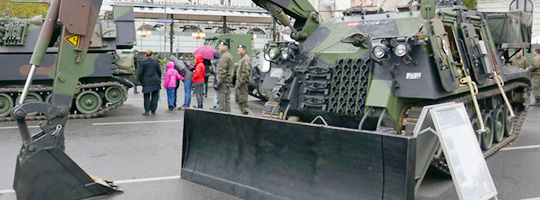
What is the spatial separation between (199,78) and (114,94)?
2.17m

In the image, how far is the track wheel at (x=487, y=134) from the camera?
8.38 metres

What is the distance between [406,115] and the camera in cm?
695

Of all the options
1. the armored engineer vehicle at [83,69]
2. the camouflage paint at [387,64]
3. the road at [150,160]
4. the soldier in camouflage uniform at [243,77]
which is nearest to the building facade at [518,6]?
the road at [150,160]

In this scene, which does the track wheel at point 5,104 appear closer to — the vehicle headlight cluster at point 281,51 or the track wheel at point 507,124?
the vehicle headlight cluster at point 281,51

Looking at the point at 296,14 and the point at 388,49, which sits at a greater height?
the point at 296,14

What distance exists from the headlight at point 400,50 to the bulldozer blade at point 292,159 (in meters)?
1.89

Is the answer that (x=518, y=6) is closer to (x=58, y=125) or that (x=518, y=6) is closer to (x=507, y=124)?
(x=507, y=124)

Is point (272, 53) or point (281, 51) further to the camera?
point (272, 53)

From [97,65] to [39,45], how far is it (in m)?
7.91

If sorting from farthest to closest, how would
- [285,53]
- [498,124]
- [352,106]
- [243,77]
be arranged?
[243,77]
[498,124]
[285,53]
[352,106]

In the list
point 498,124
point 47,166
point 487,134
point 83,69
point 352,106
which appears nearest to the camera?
point 47,166

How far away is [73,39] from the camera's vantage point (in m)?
6.02

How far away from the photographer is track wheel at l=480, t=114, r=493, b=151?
838 cm

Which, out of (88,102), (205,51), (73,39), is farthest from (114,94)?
(73,39)
